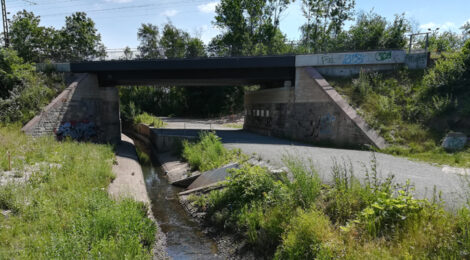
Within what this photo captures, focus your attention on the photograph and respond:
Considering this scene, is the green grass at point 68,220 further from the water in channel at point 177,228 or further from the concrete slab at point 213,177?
the concrete slab at point 213,177

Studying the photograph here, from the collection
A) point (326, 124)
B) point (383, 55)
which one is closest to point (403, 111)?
point (326, 124)

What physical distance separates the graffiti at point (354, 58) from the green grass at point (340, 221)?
1542cm

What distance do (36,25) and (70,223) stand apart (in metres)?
46.2

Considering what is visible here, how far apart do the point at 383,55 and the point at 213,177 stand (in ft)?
54.0

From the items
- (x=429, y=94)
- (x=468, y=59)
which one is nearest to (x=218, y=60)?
(x=429, y=94)

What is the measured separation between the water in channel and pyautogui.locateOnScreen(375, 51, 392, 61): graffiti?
17443 mm

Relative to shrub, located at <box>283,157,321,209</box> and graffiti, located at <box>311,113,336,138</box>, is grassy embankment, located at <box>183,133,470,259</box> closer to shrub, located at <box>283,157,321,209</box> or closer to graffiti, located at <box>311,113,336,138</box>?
shrub, located at <box>283,157,321,209</box>

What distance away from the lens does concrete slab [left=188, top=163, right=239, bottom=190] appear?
1239 centimetres

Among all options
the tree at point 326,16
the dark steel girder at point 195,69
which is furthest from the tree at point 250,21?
the dark steel girder at point 195,69

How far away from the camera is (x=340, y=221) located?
262 inches

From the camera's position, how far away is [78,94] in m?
24.3

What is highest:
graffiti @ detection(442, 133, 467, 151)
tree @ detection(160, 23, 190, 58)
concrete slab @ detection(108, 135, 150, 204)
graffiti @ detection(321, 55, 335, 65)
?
tree @ detection(160, 23, 190, 58)

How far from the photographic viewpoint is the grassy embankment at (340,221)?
195 inches

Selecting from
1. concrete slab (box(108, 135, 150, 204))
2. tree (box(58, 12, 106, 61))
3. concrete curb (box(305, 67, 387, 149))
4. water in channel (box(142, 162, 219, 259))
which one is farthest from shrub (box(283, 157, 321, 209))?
tree (box(58, 12, 106, 61))
